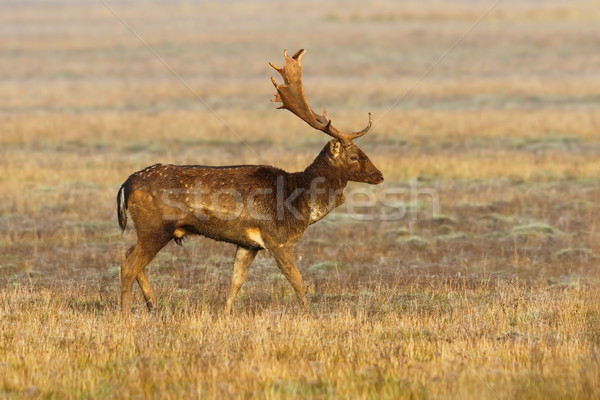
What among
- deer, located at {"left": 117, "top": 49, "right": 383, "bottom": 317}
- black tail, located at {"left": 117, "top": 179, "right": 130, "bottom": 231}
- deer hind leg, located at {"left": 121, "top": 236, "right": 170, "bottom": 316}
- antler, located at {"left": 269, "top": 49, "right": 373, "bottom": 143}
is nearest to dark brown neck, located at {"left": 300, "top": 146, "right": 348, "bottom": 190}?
deer, located at {"left": 117, "top": 49, "right": 383, "bottom": 317}

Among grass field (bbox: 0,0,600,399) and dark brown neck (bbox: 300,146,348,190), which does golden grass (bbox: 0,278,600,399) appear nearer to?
grass field (bbox: 0,0,600,399)

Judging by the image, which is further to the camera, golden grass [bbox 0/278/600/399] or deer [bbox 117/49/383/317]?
deer [bbox 117/49/383/317]

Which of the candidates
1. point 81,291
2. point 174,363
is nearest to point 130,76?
point 81,291

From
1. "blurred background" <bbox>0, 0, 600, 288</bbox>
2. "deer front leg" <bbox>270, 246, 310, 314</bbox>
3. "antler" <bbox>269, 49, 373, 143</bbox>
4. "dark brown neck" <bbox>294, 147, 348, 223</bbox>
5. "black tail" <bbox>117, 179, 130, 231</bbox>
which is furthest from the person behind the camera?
"blurred background" <bbox>0, 0, 600, 288</bbox>

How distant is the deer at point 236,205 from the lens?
1120 cm

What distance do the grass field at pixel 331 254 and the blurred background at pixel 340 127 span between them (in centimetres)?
9

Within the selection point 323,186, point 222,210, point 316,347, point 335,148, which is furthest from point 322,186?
point 316,347

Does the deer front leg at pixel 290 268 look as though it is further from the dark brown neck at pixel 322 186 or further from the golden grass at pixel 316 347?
the dark brown neck at pixel 322 186

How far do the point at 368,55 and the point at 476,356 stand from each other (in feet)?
154

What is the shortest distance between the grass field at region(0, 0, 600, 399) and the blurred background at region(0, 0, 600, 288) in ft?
0.28

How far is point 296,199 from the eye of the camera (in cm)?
1166

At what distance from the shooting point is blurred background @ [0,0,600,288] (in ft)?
50.3

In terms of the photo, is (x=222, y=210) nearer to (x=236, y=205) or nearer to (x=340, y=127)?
(x=236, y=205)

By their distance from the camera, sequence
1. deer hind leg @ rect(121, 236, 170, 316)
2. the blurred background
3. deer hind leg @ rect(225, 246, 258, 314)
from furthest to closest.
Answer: the blurred background
deer hind leg @ rect(225, 246, 258, 314)
deer hind leg @ rect(121, 236, 170, 316)
